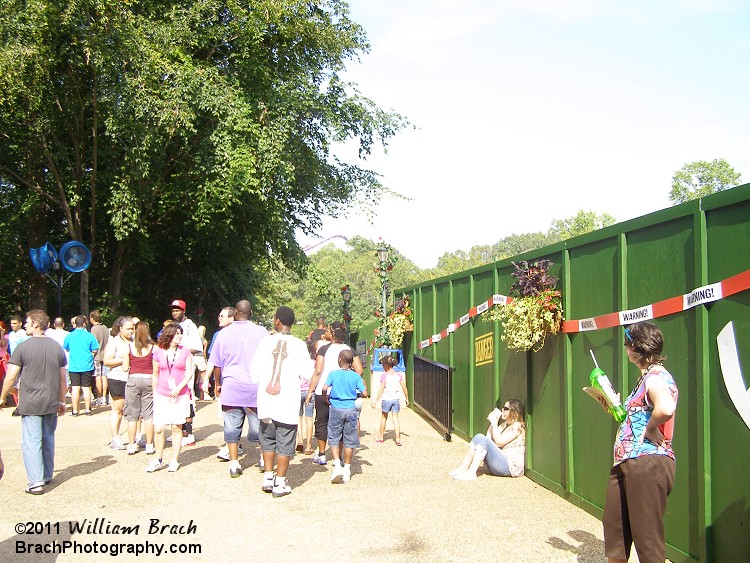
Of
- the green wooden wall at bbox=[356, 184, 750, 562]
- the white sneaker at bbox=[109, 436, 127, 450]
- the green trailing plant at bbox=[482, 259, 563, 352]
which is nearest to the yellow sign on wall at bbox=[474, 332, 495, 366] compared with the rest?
the green wooden wall at bbox=[356, 184, 750, 562]

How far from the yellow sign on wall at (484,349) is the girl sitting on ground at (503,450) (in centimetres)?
158

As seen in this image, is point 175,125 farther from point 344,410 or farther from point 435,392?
point 344,410

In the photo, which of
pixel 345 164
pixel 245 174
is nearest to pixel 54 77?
pixel 245 174

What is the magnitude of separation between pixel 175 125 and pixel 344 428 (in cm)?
1177

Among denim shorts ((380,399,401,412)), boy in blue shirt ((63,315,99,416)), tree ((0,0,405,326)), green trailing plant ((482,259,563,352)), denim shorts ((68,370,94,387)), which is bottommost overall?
denim shorts ((380,399,401,412))

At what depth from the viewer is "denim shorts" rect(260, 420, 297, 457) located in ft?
25.4

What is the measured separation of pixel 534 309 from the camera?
783 cm

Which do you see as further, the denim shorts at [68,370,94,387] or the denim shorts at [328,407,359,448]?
the denim shorts at [68,370,94,387]

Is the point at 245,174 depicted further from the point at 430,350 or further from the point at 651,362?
the point at 651,362

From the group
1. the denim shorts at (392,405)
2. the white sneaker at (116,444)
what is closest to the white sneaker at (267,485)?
the white sneaker at (116,444)

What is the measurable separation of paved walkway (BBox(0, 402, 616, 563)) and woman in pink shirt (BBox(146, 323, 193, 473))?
15.7 inches

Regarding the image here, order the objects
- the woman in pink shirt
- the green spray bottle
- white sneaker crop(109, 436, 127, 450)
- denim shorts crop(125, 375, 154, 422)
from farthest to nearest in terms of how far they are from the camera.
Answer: white sneaker crop(109, 436, 127, 450), denim shorts crop(125, 375, 154, 422), the woman in pink shirt, the green spray bottle

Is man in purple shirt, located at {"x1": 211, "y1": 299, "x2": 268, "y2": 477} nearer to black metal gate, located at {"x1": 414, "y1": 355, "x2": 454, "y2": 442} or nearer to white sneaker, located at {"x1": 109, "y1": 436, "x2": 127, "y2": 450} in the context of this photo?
white sneaker, located at {"x1": 109, "y1": 436, "x2": 127, "y2": 450}

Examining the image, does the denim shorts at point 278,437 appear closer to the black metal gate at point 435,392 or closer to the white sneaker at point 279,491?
the white sneaker at point 279,491
